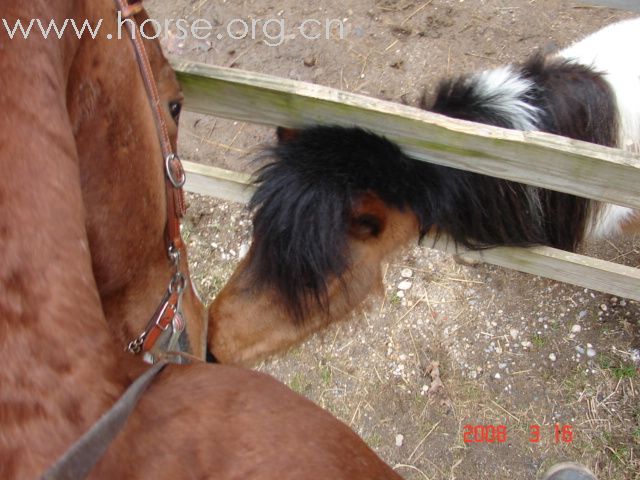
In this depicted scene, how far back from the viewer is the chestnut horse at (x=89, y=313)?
725mm

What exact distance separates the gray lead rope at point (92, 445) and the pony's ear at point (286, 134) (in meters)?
1.03

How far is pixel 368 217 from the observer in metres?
1.62

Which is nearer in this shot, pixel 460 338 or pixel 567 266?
pixel 567 266

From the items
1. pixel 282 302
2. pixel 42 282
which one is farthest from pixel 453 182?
pixel 42 282

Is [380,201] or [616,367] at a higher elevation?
[380,201]

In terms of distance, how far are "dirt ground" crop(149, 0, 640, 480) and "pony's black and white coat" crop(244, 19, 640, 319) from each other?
481mm

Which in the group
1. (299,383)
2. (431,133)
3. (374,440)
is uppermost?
(431,133)

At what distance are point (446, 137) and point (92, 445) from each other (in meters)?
1.16

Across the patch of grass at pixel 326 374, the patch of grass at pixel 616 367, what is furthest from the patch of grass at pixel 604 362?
the patch of grass at pixel 326 374

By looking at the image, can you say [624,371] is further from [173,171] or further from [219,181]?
[173,171]

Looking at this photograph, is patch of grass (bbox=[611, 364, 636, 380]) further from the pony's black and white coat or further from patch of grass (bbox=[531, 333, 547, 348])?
the pony's black and white coat

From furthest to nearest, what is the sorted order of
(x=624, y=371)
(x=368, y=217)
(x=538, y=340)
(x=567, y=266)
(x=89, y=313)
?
Answer: (x=538, y=340), (x=624, y=371), (x=567, y=266), (x=368, y=217), (x=89, y=313)

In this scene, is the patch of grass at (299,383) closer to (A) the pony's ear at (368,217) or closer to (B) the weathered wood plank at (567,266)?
(B) the weathered wood plank at (567,266)

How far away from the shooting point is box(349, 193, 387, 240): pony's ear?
160 centimetres
